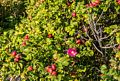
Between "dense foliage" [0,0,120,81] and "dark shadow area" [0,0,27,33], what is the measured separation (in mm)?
760

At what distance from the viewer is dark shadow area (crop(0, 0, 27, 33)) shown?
5.48 m

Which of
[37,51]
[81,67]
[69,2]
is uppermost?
[69,2]

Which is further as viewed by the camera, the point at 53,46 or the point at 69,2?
the point at 69,2

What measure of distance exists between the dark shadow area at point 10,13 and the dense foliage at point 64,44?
76cm

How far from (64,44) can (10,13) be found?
7.82ft

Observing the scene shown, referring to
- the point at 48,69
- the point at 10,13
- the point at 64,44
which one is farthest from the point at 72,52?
the point at 10,13

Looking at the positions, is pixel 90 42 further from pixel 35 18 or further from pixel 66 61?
pixel 35 18

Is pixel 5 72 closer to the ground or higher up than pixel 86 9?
closer to the ground

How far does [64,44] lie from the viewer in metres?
3.86

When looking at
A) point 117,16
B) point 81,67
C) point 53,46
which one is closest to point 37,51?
point 53,46

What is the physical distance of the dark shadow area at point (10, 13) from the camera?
5484 millimetres

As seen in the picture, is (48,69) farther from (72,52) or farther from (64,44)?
(64,44)

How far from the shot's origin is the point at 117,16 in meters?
4.54

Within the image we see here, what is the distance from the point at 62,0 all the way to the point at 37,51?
3.76ft
